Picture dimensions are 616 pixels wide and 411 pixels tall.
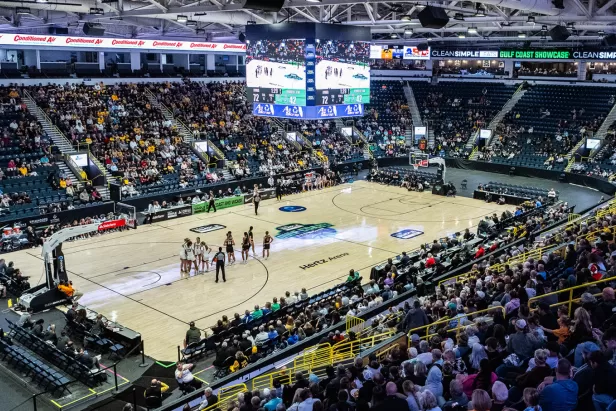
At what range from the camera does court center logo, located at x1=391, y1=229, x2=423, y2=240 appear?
28.8m

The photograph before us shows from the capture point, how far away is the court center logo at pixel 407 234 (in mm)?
28844

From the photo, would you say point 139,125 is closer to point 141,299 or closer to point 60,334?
point 141,299

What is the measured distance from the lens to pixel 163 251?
2700 cm

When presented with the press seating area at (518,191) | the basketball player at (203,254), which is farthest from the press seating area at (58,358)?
the press seating area at (518,191)

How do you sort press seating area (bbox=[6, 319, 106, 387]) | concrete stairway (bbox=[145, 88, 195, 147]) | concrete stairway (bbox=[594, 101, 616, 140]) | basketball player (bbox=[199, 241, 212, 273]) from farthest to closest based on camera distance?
concrete stairway (bbox=[594, 101, 616, 140]) → concrete stairway (bbox=[145, 88, 195, 147]) → basketball player (bbox=[199, 241, 212, 273]) → press seating area (bbox=[6, 319, 106, 387])

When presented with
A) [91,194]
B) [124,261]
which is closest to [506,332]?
[124,261]

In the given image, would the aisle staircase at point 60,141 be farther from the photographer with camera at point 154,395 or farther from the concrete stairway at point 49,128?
the photographer with camera at point 154,395

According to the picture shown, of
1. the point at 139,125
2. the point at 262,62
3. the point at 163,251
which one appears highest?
the point at 262,62

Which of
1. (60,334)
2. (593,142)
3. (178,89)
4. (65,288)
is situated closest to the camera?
(60,334)

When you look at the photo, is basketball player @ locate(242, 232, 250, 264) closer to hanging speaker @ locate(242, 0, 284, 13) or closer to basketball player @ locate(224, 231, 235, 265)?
basketball player @ locate(224, 231, 235, 265)

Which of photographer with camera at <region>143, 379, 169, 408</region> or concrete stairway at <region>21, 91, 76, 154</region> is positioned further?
concrete stairway at <region>21, 91, 76, 154</region>

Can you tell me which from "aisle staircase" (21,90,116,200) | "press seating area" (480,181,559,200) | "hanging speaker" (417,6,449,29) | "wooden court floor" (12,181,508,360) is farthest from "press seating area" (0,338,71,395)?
"press seating area" (480,181,559,200)

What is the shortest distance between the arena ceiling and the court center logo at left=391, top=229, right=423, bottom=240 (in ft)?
33.7

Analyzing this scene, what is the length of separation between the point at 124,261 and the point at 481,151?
33.2 metres
